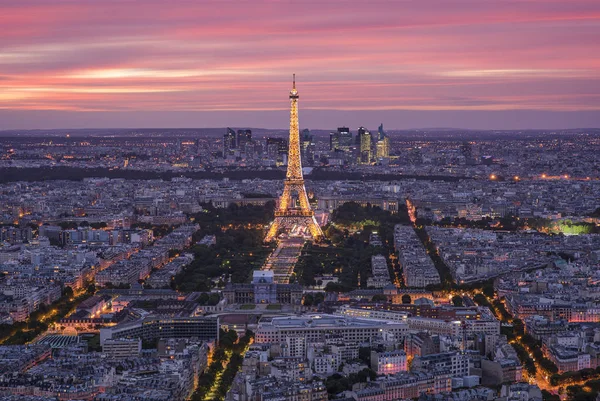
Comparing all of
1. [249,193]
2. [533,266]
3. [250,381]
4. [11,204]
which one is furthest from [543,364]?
[249,193]

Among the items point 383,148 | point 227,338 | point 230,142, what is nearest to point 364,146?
point 383,148

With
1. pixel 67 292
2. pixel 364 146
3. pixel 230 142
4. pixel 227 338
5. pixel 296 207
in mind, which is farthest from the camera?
pixel 230 142

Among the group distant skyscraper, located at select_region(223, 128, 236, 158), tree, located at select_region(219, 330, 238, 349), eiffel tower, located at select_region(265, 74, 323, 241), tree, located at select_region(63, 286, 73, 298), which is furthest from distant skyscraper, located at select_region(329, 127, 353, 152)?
tree, located at select_region(219, 330, 238, 349)

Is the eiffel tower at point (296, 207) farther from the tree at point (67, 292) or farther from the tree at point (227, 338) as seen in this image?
the tree at point (227, 338)

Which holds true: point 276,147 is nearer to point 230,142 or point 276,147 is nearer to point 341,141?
point 230,142

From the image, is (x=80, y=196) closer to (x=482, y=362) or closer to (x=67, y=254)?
(x=67, y=254)

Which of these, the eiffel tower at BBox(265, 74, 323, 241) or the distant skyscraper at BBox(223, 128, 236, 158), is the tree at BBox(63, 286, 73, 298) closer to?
the eiffel tower at BBox(265, 74, 323, 241)
